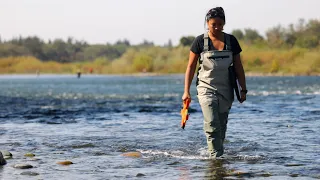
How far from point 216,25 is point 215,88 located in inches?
36.5

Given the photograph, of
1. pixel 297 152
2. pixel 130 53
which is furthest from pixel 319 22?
pixel 297 152

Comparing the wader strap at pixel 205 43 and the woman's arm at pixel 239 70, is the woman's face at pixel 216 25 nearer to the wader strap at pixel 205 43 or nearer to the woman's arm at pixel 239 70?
the wader strap at pixel 205 43

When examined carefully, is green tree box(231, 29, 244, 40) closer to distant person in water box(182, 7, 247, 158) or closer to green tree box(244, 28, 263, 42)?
green tree box(244, 28, 263, 42)

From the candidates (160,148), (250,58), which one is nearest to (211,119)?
(160,148)

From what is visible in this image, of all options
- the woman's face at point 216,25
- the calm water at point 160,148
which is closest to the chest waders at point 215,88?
the woman's face at point 216,25

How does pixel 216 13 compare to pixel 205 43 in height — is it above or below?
above

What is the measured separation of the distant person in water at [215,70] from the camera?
966cm

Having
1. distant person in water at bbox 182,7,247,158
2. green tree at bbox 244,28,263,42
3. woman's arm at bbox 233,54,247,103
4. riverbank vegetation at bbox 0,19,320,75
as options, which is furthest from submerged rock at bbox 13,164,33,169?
green tree at bbox 244,28,263,42

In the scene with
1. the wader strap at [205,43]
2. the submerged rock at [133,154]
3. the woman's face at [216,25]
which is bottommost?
the submerged rock at [133,154]

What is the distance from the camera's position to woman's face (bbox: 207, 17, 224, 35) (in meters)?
9.56

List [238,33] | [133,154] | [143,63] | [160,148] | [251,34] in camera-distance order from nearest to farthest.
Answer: [133,154] < [160,148] < [143,63] < [251,34] < [238,33]

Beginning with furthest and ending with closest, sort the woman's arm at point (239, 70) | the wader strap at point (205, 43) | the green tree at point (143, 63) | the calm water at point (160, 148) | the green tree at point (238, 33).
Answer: the green tree at point (238, 33)
the green tree at point (143, 63)
the woman's arm at point (239, 70)
the wader strap at point (205, 43)
the calm water at point (160, 148)

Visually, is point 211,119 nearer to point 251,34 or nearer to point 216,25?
point 216,25

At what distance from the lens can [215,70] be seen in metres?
9.79
